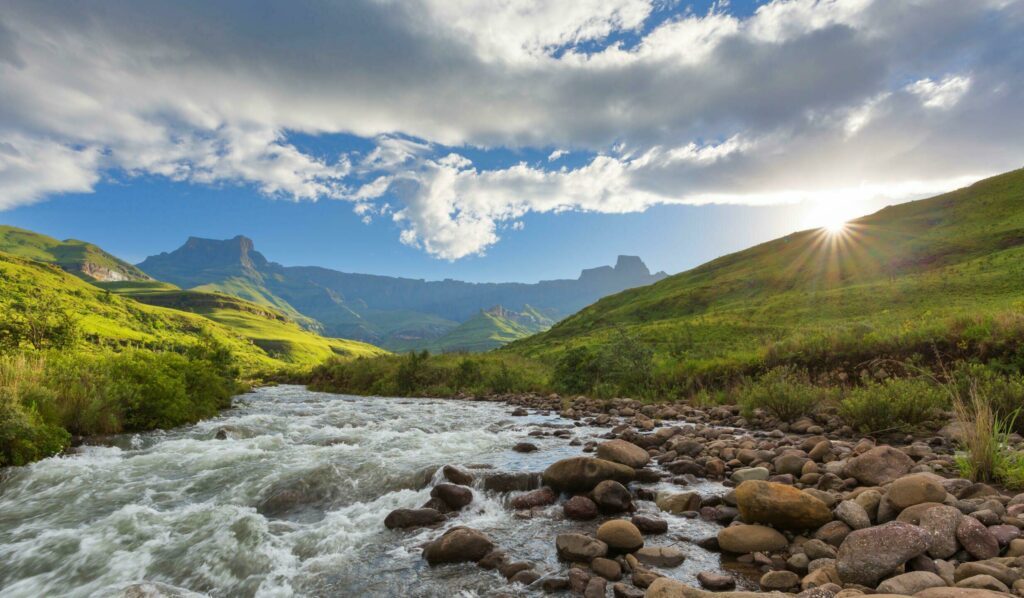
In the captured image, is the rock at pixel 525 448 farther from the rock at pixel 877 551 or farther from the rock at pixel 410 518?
the rock at pixel 877 551

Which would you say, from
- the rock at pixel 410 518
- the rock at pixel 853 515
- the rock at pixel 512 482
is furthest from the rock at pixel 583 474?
the rock at pixel 853 515

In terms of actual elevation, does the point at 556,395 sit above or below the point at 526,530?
below

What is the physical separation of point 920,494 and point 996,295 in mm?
53317

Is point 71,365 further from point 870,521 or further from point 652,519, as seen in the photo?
point 870,521

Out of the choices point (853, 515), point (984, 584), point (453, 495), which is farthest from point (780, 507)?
point (453, 495)

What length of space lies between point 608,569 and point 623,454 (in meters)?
5.19

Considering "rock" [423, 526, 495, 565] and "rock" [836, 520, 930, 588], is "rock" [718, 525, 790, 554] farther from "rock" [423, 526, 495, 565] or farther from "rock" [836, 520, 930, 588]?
"rock" [423, 526, 495, 565]

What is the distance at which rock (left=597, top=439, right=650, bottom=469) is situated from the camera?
12.0 meters

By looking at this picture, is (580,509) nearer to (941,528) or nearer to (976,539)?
(941,528)

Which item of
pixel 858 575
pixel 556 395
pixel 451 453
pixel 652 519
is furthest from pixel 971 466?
pixel 556 395

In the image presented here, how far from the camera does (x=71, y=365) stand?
19.0 metres

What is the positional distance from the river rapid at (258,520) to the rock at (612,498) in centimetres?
40

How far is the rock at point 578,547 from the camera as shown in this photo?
7727mm

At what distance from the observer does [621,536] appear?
8.05 m
